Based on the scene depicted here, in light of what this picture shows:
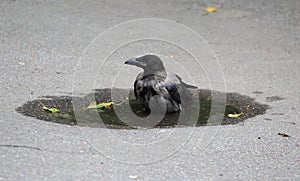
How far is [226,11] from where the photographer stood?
33.0 ft

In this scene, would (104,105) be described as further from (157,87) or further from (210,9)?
(210,9)

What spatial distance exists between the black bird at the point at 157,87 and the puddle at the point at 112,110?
12 centimetres

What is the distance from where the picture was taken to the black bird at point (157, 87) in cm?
630

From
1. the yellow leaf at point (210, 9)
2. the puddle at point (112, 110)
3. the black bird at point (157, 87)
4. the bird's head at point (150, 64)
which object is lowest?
the puddle at point (112, 110)

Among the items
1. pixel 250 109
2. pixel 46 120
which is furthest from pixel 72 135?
pixel 250 109

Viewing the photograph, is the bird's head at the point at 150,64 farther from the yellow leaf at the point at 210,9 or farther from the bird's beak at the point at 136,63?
the yellow leaf at the point at 210,9

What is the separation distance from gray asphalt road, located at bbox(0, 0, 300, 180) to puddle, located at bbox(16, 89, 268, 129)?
150 millimetres

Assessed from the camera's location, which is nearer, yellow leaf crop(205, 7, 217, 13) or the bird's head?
the bird's head

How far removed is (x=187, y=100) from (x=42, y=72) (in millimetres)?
1770

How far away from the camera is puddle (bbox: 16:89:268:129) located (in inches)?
225

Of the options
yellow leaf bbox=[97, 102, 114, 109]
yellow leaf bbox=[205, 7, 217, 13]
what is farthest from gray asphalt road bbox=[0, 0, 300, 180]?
yellow leaf bbox=[97, 102, 114, 109]

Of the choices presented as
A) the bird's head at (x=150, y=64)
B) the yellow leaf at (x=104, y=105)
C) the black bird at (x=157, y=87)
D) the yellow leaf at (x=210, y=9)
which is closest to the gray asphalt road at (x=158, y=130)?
the yellow leaf at (x=210, y=9)

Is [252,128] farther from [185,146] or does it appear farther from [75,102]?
[75,102]

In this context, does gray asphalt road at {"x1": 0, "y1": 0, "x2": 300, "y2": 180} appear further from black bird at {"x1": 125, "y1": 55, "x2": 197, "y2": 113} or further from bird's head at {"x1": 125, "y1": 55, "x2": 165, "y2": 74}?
bird's head at {"x1": 125, "y1": 55, "x2": 165, "y2": 74}
